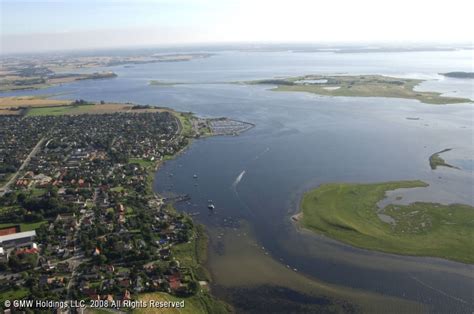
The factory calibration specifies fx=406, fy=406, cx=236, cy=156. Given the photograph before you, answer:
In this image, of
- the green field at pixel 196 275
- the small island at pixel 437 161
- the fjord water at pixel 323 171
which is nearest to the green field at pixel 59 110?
the fjord water at pixel 323 171

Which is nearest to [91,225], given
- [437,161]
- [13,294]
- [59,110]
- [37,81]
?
[13,294]

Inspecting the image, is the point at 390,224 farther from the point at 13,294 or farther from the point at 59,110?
the point at 59,110

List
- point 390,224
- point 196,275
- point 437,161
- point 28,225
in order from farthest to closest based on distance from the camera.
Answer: point 437,161, point 28,225, point 390,224, point 196,275

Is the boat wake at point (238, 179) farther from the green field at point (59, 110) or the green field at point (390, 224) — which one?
the green field at point (59, 110)

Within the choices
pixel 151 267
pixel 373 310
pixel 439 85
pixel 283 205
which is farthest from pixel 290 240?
pixel 439 85

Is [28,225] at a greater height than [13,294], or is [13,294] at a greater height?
[28,225]

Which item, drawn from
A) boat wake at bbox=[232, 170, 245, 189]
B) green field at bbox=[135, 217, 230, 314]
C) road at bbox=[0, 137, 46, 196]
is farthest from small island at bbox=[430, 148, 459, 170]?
road at bbox=[0, 137, 46, 196]

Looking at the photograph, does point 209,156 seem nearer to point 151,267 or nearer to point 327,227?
point 327,227

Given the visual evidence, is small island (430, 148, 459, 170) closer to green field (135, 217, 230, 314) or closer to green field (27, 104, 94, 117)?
green field (135, 217, 230, 314)
